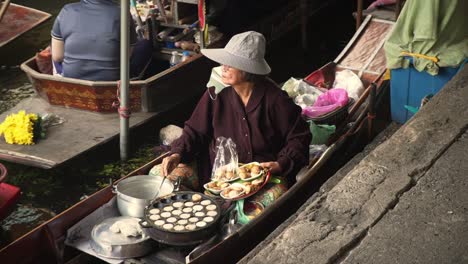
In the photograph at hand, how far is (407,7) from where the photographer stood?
5945 millimetres

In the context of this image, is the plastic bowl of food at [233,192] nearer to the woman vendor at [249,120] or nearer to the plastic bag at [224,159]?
the plastic bag at [224,159]

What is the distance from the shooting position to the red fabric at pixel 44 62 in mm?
7184

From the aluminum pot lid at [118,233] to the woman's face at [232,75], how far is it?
1147mm

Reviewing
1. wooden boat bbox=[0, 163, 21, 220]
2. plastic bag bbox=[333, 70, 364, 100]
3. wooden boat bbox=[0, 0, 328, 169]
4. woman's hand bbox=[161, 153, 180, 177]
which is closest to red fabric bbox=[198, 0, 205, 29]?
wooden boat bbox=[0, 0, 328, 169]

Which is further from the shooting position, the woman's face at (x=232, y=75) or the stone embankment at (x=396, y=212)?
the woman's face at (x=232, y=75)

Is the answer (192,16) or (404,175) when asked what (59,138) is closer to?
(192,16)

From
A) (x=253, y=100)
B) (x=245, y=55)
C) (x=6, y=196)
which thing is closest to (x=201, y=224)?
(x=253, y=100)

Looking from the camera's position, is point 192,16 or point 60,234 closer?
point 60,234

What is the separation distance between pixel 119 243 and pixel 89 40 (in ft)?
9.55

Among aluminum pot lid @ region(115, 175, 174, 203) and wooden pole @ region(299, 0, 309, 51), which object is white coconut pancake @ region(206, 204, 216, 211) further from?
wooden pole @ region(299, 0, 309, 51)

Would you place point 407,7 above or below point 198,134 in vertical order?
above

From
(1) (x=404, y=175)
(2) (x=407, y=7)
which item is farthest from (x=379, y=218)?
(2) (x=407, y=7)

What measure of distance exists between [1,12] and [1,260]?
13.9ft

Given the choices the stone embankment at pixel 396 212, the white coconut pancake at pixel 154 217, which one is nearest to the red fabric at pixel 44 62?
the white coconut pancake at pixel 154 217
